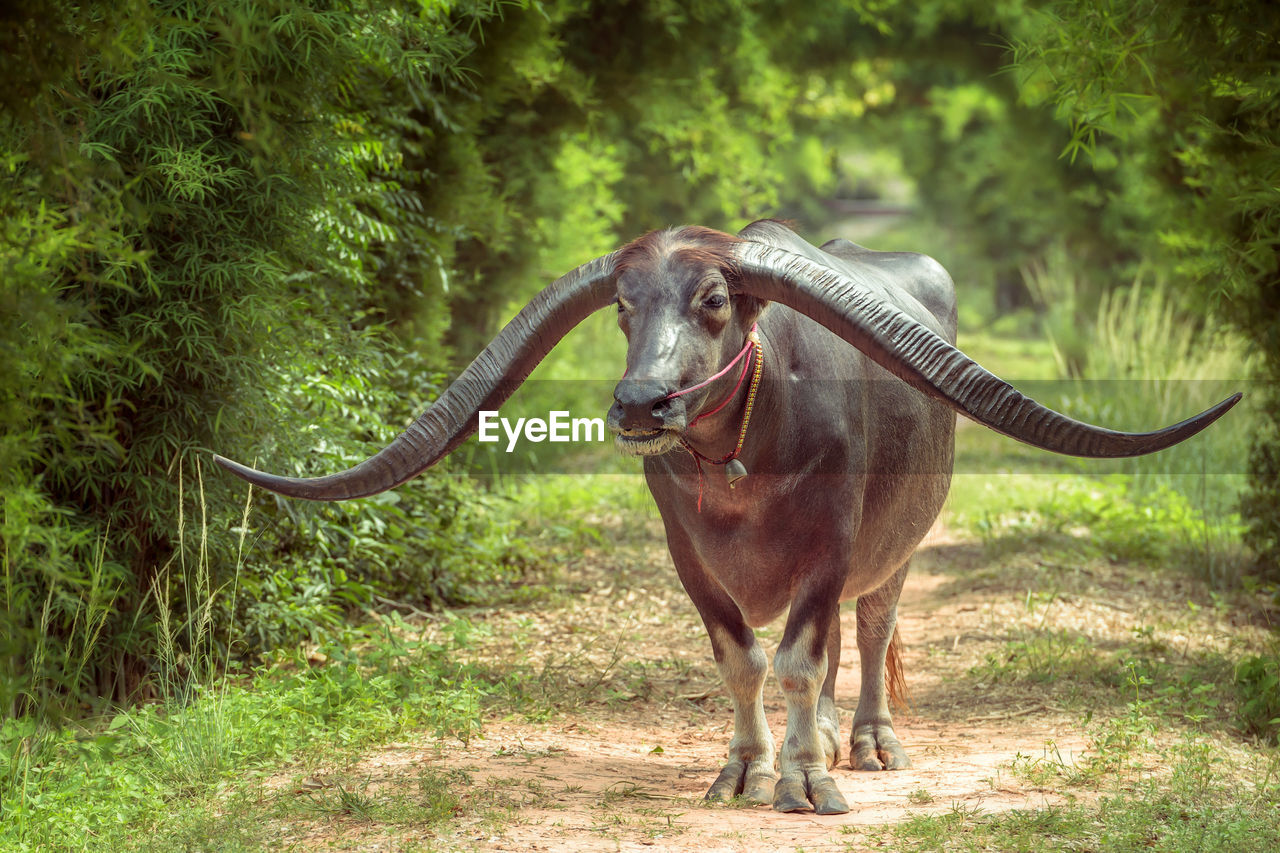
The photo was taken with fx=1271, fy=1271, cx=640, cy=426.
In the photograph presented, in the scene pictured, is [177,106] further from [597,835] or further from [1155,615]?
[1155,615]

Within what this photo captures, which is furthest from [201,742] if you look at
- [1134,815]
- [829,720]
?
[1134,815]

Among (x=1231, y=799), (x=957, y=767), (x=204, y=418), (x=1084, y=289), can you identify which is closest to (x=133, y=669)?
(x=204, y=418)

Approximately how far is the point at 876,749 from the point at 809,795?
88 centimetres

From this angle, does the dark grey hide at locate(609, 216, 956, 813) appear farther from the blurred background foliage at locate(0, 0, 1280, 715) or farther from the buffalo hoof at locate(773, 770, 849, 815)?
the blurred background foliage at locate(0, 0, 1280, 715)

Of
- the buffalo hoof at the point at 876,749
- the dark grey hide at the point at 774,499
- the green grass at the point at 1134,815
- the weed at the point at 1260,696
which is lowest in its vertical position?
the buffalo hoof at the point at 876,749

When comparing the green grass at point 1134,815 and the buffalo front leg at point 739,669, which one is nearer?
the green grass at point 1134,815

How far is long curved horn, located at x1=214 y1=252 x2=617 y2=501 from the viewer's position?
3961mm

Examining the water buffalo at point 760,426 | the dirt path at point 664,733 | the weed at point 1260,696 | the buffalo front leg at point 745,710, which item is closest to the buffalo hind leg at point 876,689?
the dirt path at point 664,733

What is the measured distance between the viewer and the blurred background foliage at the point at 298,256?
390 cm

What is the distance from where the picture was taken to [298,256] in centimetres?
563

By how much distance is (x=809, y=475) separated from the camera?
420cm

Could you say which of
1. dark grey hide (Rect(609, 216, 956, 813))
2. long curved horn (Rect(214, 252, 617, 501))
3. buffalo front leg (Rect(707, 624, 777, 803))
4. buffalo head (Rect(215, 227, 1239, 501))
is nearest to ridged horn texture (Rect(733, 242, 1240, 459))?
buffalo head (Rect(215, 227, 1239, 501))

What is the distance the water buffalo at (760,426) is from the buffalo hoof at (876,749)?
618 mm

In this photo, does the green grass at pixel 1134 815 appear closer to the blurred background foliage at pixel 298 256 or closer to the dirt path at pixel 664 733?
the dirt path at pixel 664 733
